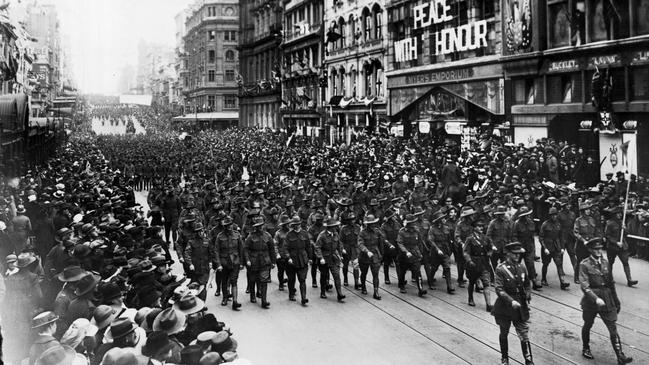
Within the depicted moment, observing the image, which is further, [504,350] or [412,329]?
[412,329]

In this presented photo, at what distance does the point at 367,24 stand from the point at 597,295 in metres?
36.9

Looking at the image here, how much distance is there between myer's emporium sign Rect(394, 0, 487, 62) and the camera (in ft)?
101

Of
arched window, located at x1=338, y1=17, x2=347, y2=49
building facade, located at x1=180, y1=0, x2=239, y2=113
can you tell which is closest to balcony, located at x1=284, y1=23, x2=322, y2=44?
arched window, located at x1=338, y1=17, x2=347, y2=49

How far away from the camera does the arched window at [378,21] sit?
4156cm

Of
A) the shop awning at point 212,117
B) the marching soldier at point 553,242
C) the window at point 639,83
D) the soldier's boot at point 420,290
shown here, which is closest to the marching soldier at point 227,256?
the soldier's boot at point 420,290

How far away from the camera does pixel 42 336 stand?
19.5 feet

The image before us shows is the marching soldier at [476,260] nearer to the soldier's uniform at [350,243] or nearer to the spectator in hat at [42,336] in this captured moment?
the soldier's uniform at [350,243]

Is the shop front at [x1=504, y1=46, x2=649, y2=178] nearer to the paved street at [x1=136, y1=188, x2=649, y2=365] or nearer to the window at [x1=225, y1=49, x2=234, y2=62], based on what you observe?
the paved street at [x1=136, y1=188, x2=649, y2=365]

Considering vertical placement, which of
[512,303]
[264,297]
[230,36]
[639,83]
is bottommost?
[264,297]

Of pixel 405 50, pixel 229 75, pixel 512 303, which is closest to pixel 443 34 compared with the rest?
pixel 405 50

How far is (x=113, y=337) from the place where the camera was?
6.17 meters

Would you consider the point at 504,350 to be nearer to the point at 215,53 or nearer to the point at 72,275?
the point at 72,275

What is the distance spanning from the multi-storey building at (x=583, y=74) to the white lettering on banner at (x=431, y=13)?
18.0 ft

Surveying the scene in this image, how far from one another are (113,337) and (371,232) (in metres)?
8.26
